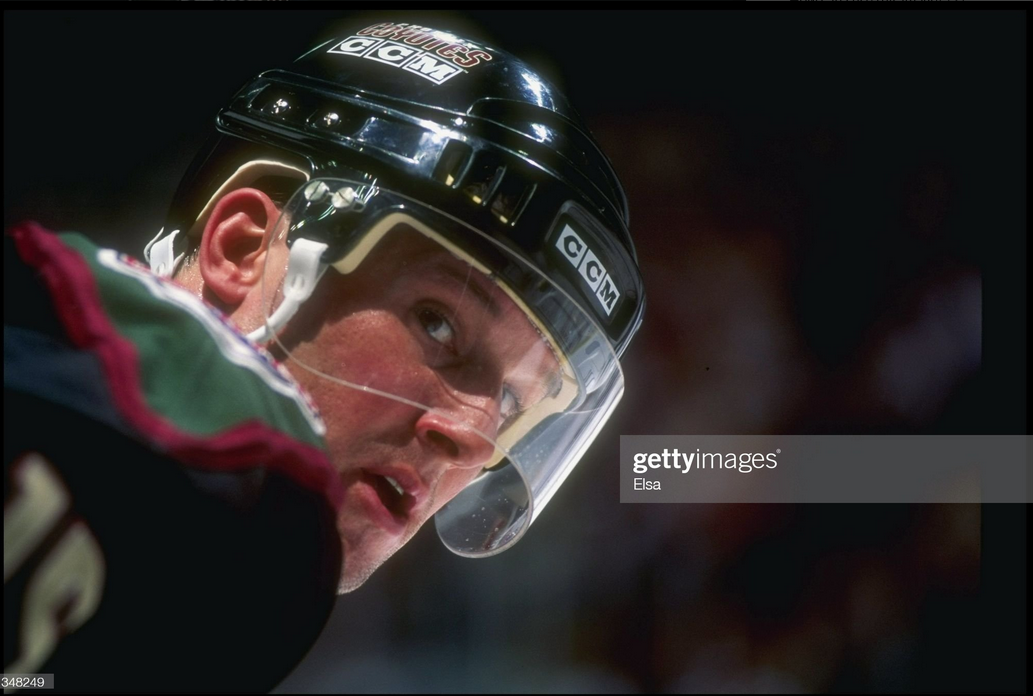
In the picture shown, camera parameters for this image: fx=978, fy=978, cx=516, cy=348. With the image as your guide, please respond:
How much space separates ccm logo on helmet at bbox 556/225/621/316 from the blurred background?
0.67m

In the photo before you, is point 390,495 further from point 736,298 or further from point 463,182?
point 736,298

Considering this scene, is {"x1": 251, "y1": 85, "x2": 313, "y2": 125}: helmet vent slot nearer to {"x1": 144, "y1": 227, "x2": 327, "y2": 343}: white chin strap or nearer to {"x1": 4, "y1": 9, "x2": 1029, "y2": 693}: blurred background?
{"x1": 144, "y1": 227, "x2": 327, "y2": 343}: white chin strap

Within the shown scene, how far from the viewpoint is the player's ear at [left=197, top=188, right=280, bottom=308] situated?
139 centimetres

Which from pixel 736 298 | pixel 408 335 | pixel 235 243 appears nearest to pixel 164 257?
pixel 235 243

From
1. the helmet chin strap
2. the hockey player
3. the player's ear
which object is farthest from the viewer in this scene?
the player's ear

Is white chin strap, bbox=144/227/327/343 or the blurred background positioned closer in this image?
white chin strap, bbox=144/227/327/343

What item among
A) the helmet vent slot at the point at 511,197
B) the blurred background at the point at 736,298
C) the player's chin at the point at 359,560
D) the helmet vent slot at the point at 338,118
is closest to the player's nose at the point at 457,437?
the player's chin at the point at 359,560

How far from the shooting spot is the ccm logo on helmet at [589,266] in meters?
1.40

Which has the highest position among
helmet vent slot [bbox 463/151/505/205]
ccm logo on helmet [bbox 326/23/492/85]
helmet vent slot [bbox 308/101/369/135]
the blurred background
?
ccm logo on helmet [bbox 326/23/492/85]

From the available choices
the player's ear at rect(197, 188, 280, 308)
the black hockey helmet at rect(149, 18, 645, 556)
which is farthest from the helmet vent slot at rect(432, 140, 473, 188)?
the player's ear at rect(197, 188, 280, 308)

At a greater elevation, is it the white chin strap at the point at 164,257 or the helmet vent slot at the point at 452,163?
the helmet vent slot at the point at 452,163

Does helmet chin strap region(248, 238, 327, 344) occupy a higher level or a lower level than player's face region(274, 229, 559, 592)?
higher

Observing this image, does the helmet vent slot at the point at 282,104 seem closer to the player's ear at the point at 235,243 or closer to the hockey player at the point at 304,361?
the hockey player at the point at 304,361

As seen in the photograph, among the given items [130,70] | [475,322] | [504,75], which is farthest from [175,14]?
[475,322]
